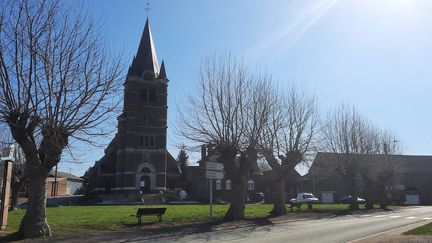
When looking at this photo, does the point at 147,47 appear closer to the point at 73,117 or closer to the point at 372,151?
the point at 372,151

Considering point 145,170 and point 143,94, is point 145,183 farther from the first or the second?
point 143,94

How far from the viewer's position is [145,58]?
233 ft

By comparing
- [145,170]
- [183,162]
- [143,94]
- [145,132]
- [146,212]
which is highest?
[143,94]

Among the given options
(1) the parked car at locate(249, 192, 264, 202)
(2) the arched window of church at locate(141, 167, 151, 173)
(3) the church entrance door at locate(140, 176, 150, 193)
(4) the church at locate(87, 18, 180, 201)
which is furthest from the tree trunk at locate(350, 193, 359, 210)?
(2) the arched window of church at locate(141, 167, 151, 173)

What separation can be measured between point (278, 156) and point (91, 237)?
17980mm

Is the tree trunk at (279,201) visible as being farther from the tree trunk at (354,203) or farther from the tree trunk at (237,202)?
the tree trunk at (354,203)

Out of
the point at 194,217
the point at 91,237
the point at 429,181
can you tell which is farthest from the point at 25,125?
the point at 429,181

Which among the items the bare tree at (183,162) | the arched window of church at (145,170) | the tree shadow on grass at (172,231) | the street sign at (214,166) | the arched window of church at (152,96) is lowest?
the tree shadow on grass at (172,231)

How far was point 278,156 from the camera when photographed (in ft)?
108

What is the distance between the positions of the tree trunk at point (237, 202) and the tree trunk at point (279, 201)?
4619 mm

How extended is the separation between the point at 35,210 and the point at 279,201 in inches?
743

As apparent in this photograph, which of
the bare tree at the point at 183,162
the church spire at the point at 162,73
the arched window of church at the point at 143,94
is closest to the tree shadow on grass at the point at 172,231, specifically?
the bare tree at the point at 183,162

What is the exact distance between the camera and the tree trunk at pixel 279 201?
1238 inches

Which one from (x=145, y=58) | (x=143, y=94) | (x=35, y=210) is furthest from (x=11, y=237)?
(x=145, y=58)
